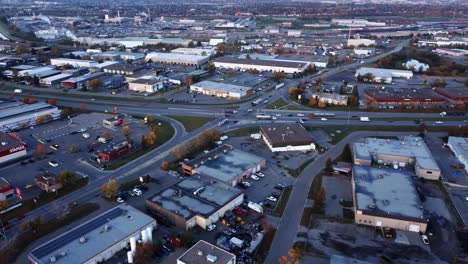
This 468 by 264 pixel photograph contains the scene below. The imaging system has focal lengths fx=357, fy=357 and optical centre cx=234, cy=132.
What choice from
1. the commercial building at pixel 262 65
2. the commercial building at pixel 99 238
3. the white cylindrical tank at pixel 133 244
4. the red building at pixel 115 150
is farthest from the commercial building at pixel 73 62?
the white cylindrical tank at pixel 133 244

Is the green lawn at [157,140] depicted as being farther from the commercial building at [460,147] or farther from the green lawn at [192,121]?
the commercial building at [460,147]

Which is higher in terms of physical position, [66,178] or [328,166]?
[328,166]

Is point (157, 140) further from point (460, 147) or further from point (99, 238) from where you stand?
point (460, 147)

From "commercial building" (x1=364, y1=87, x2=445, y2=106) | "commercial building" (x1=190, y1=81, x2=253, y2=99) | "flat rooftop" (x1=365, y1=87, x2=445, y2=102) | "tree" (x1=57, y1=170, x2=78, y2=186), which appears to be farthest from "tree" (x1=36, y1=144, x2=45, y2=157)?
"flat rooftop" (x1=365, y1=87, x2=445, y2=102)

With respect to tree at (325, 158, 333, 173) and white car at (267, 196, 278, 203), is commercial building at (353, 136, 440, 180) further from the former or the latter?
white car at (267, 196, 278, 203)

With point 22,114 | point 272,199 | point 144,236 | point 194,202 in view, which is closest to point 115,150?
point 194,202

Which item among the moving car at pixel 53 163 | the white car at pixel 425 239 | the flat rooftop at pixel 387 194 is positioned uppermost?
the flat rooftop at pixel 387 194

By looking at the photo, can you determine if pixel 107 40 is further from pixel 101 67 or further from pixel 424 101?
pixel 424 101
